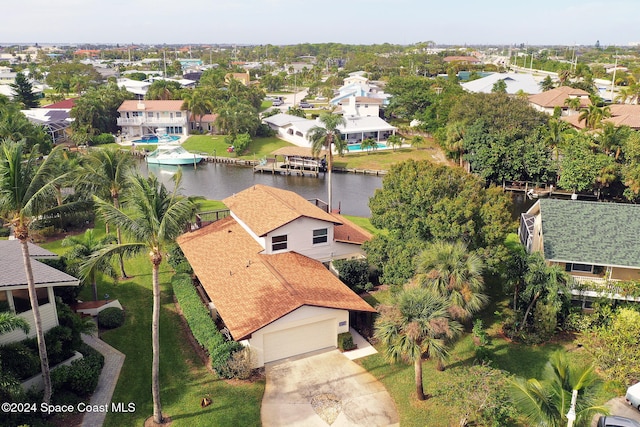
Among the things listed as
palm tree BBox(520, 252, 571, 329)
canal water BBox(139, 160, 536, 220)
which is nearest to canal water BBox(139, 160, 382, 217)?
canal water BBox(139, 160, 536, 220)

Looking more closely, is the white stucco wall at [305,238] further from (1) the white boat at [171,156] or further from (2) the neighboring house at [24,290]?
(1) the white boat at [171,156]

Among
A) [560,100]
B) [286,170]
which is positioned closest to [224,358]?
[286,170]

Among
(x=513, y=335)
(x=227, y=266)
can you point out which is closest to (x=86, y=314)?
(x=227, y=266)

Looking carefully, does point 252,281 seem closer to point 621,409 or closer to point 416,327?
point 416,327

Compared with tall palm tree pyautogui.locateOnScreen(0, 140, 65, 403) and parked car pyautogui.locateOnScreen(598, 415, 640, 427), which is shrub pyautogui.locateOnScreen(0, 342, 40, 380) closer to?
tall palm tree pyautogui.locateOnScreen(0, 140, 65, 403)

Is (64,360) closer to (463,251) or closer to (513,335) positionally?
(463,251)

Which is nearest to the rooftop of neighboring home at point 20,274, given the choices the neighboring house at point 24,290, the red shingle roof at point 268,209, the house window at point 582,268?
the neighboring house at point 24,290
